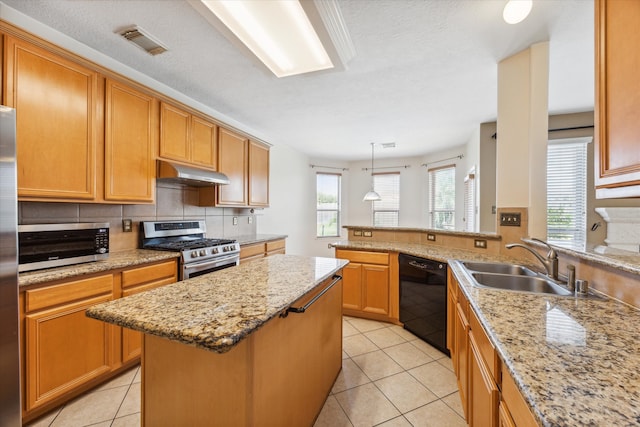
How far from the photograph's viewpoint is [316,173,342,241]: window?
20.3 ft

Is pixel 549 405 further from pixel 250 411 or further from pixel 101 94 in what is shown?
pixel 101 94

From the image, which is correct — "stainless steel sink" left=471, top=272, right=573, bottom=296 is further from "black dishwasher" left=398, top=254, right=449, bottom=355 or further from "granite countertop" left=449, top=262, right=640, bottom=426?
"black dishwasher" left=398, top=254, right=449, bottom=355

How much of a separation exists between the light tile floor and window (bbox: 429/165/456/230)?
139 inches

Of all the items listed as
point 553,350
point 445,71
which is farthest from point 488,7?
point 553,350

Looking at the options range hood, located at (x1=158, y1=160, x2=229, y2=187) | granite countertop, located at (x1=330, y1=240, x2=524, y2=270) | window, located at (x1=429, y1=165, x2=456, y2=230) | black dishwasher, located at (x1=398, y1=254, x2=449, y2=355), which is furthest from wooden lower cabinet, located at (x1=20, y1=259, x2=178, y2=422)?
window, located at (x1=429, y1=165, x2=456, y2=230)

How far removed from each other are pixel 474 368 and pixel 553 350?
598 millimetres

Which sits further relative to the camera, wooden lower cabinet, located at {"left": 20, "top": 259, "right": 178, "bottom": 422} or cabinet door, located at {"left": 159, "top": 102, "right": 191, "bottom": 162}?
cabinet door, located at {"left": 159, "top": 102, "right": 191, "bottom": 162}

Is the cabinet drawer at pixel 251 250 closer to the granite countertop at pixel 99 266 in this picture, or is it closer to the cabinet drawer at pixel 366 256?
the granite countertop at pixel 99 266

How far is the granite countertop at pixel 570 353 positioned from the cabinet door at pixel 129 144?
2.61 metres

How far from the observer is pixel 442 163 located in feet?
17.8

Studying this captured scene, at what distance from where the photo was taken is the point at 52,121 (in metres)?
1.74

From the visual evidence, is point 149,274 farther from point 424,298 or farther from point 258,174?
point 424,298

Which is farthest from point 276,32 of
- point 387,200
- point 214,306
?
point 387,200

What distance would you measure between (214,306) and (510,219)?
7.93ft
